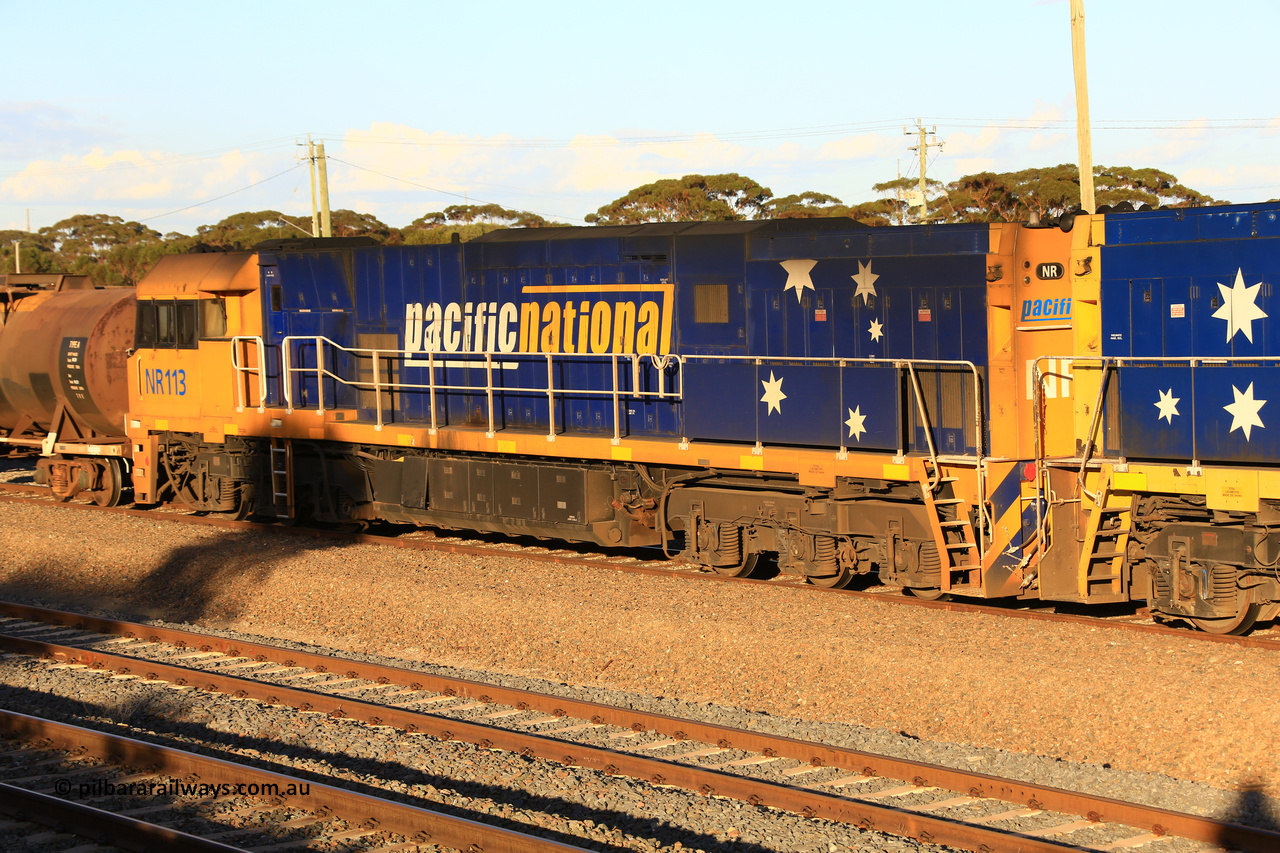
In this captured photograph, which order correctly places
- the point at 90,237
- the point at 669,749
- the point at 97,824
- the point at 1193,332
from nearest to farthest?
1. the point at 97,824
2. the point at 669,749
3. the point at 1193,332
4. the point at 90,237

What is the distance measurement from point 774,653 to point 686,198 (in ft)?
119

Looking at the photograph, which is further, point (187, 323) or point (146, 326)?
point (146, 326)

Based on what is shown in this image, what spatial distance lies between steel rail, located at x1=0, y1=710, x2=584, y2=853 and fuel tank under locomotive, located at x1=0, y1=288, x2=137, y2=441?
11682 millimetres

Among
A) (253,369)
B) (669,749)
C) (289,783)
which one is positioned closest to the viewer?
(289,783)

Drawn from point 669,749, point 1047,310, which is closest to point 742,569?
point 1047,310

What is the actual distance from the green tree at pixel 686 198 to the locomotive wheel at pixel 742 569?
31842mm

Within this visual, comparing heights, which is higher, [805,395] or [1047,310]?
[1047,310]

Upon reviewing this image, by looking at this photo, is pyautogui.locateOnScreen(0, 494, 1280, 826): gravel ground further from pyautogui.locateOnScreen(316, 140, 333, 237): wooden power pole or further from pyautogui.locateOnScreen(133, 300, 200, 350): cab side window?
pyautogui.locateOnScreen(316, 140, 333, 237): wooden power pole

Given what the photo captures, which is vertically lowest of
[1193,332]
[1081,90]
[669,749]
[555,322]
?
[669,749]

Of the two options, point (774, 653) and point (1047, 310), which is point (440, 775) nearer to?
point (774, 653)

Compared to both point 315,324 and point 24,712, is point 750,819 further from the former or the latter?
point 315,324

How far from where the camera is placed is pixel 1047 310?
10.7 m

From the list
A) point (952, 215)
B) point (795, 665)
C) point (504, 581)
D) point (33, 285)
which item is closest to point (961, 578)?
point (795, 665)

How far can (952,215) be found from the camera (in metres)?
40.9
